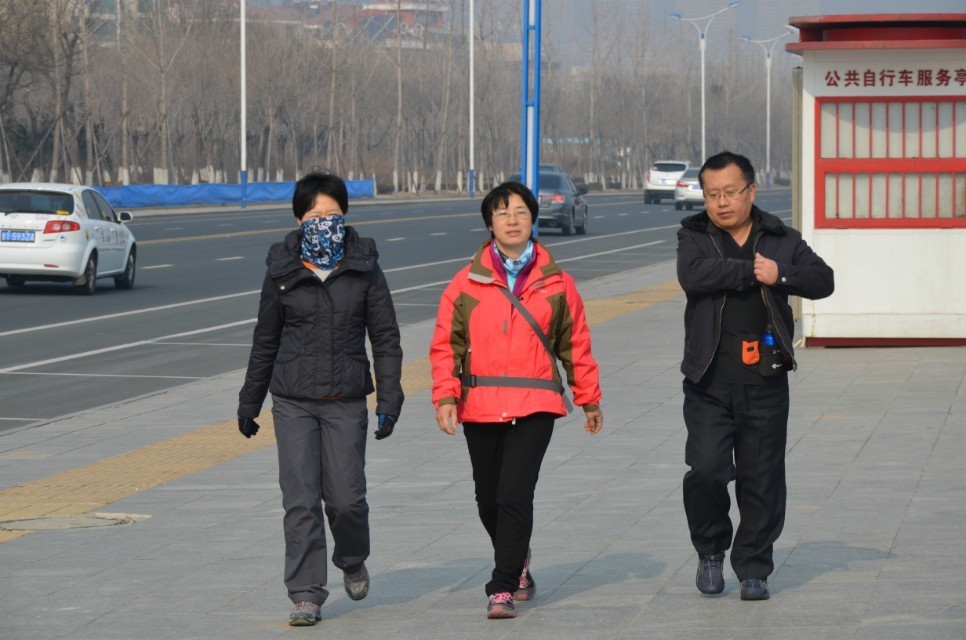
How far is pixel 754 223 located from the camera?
638 centimetres

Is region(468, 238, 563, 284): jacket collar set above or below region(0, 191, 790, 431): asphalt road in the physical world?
above

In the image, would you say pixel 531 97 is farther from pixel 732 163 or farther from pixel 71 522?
pixel 732 163

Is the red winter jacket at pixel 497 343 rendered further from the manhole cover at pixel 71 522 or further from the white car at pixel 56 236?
the white car at pixel 56 236

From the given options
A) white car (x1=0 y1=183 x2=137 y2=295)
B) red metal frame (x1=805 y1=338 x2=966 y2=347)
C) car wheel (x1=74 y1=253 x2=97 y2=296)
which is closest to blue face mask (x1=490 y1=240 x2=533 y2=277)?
red metal frame (x1=805 y1=338 x2=966 y2=347)

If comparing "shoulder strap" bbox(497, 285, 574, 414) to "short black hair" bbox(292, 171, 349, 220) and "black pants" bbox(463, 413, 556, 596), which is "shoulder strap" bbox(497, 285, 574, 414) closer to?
"black pants" bbox(463, 413, 556, 596)

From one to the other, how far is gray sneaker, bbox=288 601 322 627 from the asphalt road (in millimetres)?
6364

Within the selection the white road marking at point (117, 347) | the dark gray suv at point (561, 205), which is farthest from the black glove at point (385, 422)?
the dark gray suv at point (561, 205)

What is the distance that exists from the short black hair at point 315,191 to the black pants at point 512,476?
35.6 inches

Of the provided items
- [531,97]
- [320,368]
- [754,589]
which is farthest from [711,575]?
[531,97]

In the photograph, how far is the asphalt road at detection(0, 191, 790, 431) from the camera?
1452 centimetres

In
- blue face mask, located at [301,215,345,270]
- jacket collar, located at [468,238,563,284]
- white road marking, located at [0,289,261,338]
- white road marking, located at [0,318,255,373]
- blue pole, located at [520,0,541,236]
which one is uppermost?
blue pole, located at [520,0,541,236]

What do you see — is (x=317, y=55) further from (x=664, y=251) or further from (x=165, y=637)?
(x=165, y=637)

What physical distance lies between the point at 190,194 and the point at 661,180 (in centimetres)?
1851

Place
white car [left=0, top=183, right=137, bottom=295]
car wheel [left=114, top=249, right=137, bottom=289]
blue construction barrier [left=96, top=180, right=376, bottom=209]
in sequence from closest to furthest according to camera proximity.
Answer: white car [left=0, top=183, right=137, bottom=295]
car wheel [left=114, top=249, right=137, bottom=289]
blue construction barrier [left=96, top=180, right=376, bottom=209]
